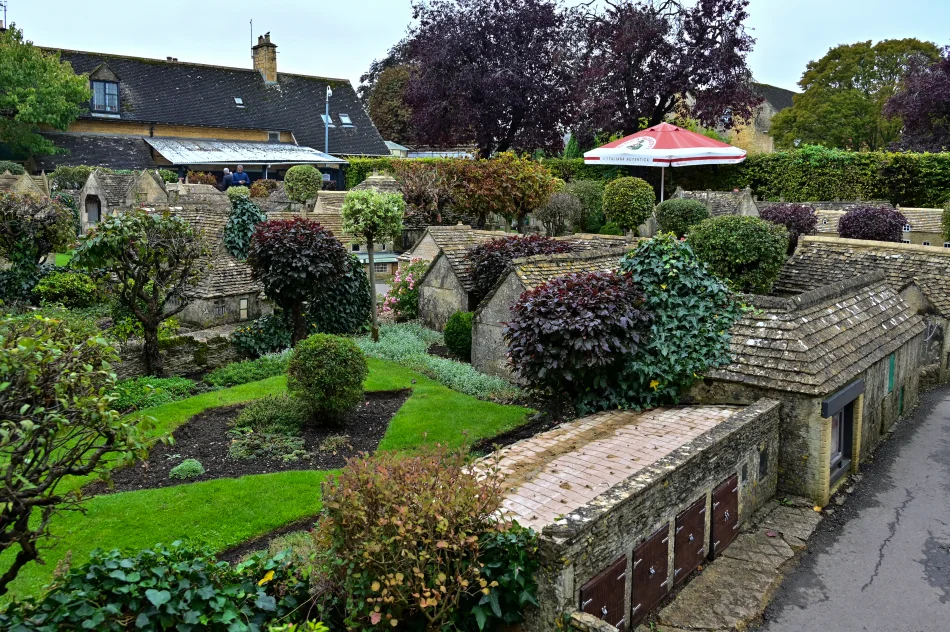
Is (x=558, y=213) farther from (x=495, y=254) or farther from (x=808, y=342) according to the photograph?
(x=808, y=342)

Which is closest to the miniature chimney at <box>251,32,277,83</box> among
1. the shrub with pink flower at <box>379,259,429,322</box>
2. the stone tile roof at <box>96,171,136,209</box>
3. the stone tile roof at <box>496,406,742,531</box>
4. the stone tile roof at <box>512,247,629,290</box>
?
the stone tile roof at <box>96,171,136,209</box>

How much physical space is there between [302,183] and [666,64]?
61.3 feet

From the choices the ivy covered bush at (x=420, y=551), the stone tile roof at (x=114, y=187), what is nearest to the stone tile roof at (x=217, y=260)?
the stone tile roof at (x=114, y=187)

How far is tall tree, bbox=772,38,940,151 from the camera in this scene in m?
51.6

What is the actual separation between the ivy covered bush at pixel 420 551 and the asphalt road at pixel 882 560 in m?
3.28

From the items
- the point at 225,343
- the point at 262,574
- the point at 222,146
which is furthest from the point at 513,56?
the point at 262,574

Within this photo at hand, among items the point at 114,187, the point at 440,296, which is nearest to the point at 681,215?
the point at 440,296

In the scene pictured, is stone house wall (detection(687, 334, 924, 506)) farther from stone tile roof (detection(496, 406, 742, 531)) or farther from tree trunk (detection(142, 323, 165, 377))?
tree trunk (detection(142, 323, 165, 377))

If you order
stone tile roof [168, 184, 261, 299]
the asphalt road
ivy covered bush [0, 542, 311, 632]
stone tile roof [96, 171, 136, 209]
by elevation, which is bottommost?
the asphalt road

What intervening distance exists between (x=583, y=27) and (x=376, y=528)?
38265 millimetres

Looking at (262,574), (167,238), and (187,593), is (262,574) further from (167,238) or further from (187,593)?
(167,238)

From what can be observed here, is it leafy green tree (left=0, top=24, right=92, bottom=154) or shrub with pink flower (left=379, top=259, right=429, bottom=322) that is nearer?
shrub with pink flower (left=379, top=259, right=429, bottom=322)

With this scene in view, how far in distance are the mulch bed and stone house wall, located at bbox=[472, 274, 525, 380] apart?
230 cm

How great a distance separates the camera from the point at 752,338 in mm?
11078
